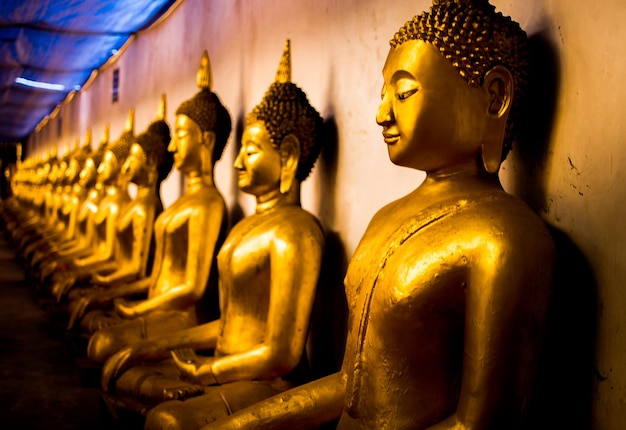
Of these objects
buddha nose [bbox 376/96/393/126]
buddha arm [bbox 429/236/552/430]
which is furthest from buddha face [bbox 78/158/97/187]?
buddha arm [bbox 429/236/552/430]

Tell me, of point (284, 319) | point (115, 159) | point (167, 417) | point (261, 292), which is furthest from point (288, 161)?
point (115, 159)

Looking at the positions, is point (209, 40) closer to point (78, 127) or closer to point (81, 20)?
point (81, 20)

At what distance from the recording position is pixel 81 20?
17.8ft

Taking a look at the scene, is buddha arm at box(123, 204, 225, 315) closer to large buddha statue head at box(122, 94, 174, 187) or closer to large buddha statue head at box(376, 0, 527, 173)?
large buddha statue head at box(122, 94, 174, 187)

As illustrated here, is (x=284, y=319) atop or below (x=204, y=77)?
below

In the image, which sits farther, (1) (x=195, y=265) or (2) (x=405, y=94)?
(1) (x=195, y=265)

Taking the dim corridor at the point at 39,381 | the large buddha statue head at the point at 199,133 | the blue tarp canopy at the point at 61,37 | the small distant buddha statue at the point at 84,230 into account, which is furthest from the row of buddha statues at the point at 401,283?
the blue tarp canopy at the point at 61,37

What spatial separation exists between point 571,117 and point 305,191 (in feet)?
5.21

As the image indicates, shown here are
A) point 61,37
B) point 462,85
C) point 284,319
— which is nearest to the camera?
point 462,85

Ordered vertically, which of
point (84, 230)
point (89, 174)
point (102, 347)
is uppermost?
point (89, 174)

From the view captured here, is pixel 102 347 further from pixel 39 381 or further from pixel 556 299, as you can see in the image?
pixel 556 299

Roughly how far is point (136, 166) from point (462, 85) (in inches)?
115

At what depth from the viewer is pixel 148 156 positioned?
13.8 feet

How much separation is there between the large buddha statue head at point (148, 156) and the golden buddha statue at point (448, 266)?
266 cm
